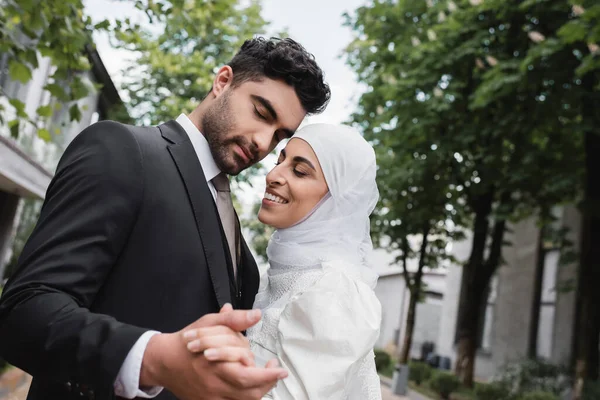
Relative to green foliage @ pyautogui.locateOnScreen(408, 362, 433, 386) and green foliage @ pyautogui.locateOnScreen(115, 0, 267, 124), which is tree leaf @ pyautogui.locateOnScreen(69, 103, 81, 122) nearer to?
green foliage @ pyautogui.locateOnScreen(115, 0, 267, 124)

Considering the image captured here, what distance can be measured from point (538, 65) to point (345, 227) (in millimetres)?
7799

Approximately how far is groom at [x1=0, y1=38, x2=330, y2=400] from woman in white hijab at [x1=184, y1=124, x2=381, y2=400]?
15 centimetres

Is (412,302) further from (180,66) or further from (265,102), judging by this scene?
(265,102)

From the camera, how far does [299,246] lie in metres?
2.47

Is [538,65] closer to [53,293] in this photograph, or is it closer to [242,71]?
[242,71]

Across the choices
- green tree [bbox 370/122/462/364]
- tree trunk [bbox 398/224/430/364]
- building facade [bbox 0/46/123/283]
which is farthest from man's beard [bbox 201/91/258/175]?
tree trunk [bbox 398/224/430/364]

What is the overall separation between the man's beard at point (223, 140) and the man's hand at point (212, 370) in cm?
109

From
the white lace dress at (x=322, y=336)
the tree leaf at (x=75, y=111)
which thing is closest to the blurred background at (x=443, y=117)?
the tree leaf at (x=75, y=111)

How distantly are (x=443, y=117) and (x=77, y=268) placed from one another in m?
10.3

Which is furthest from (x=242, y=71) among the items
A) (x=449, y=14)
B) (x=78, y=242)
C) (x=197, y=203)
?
(x=449, y=14)

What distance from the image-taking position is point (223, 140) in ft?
7.55

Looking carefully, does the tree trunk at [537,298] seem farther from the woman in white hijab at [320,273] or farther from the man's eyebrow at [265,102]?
the man's eyebrow at [265,102]

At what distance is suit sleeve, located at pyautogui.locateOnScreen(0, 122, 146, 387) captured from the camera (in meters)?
1.32

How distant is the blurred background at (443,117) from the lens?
16.1ft
